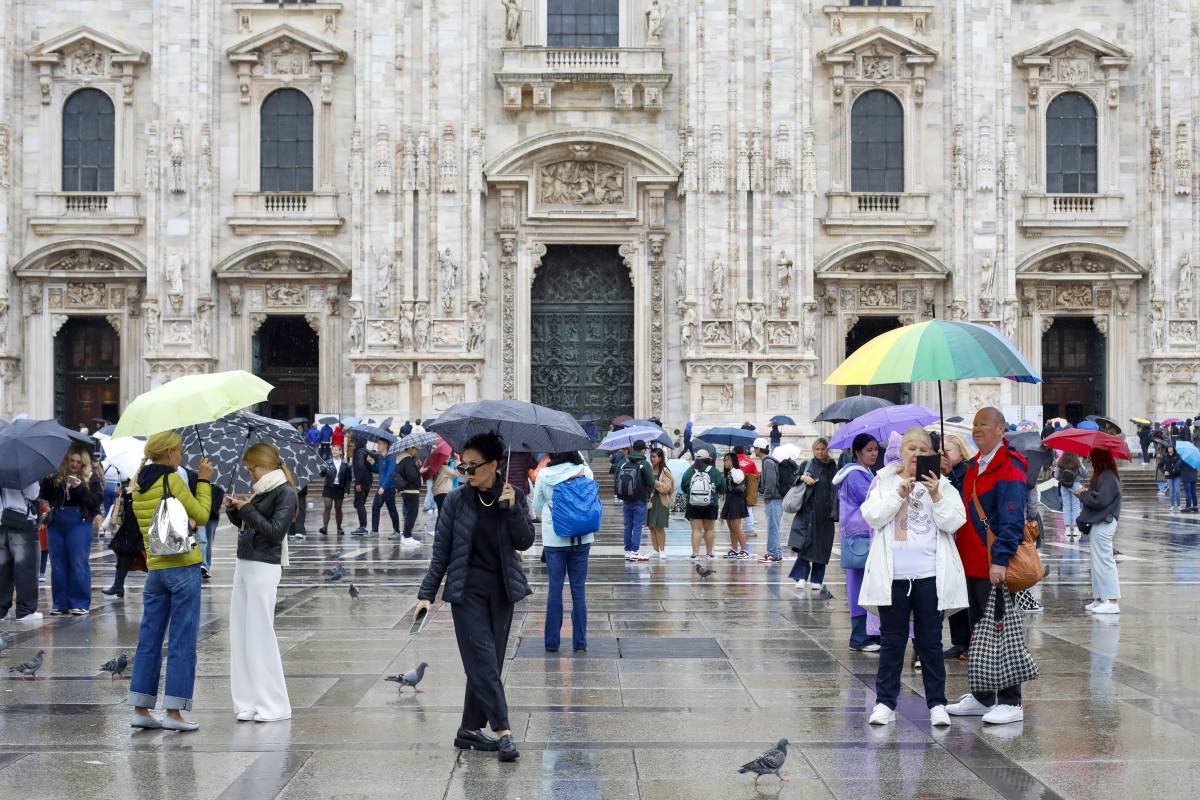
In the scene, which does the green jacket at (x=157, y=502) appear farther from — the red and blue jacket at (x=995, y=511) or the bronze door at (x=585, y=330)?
the bronze door at (x=585, y=330)

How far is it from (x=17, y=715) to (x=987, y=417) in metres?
6.88

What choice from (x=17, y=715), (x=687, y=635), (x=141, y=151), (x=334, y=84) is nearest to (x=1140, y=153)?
(x=334, y=84)

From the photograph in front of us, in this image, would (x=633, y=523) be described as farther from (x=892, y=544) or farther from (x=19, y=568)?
(x=892, y=544)

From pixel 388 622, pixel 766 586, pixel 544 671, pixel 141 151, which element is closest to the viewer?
pixel 544 671

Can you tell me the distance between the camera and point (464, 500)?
30.1 ft

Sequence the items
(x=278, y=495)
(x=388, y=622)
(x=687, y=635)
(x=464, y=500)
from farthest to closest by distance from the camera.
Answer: (x=388, y=622), (x=687, y=635), (x=278, y=495), (x=464, y=500)

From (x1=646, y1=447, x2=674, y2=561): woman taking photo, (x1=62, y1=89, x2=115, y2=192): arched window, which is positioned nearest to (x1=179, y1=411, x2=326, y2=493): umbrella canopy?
(x1=646, y1=447, x2=674, y2=561): woman taking photo

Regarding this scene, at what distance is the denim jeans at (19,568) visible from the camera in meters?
14.5

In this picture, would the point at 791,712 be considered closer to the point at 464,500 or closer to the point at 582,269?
the point at 464,500

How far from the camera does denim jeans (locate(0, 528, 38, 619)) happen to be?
14469mm

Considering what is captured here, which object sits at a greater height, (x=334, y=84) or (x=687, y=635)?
(x=334, y=84)

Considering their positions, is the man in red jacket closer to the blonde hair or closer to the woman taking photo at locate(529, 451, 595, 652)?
the woman taking photo at locate(529, 451, 595, 652)

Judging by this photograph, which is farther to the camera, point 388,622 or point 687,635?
point 388,622

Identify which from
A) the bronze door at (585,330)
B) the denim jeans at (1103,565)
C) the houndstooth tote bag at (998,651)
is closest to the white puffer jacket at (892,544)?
the houndstooth tote bag at (998,651)
